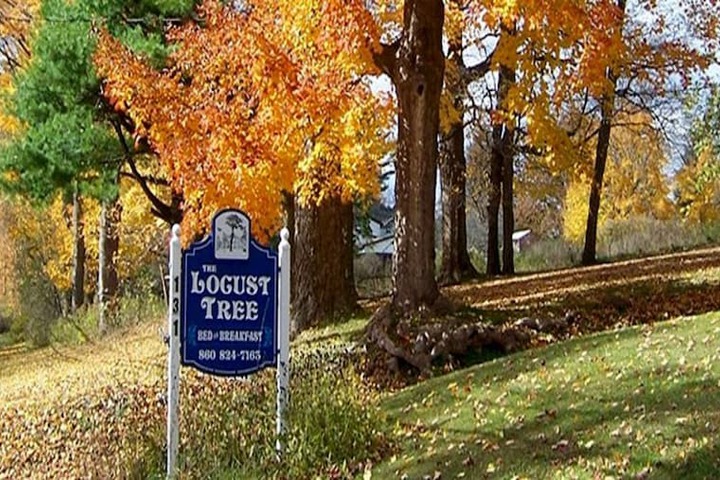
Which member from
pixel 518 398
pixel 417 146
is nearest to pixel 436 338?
pixel 417 146

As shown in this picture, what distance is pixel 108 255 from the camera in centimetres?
2322

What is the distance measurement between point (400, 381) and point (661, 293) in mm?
5061

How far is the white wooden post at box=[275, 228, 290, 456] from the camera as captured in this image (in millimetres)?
6258

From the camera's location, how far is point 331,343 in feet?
38.8

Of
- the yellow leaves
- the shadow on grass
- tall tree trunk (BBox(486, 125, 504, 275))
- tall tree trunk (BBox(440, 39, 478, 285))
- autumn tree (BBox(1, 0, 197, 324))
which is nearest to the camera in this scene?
the shadow on grass

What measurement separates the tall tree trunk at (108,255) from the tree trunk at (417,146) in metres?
12.0

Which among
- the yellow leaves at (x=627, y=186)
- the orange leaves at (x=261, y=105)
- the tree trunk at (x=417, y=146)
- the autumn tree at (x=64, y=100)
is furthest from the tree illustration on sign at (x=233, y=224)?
the yellow leaves at (x=627, y=186)

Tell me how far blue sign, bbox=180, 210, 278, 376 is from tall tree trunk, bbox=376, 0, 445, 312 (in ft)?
16.4

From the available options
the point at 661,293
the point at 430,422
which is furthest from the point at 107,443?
the point at 661,293

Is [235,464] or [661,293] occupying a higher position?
[661,293]

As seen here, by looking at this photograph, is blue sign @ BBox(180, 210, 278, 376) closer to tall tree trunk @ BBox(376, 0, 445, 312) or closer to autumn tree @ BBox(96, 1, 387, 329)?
autumn tree @ BBox(96, 1, 387, 329)

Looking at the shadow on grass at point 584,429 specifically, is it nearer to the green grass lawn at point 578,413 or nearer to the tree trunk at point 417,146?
the green grass lawn at point 578,413

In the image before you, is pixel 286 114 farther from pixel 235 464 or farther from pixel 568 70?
pixel 235 464

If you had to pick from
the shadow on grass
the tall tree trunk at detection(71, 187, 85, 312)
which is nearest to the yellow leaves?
the tall tree trunk at detection(71, 187, 85, 312)
